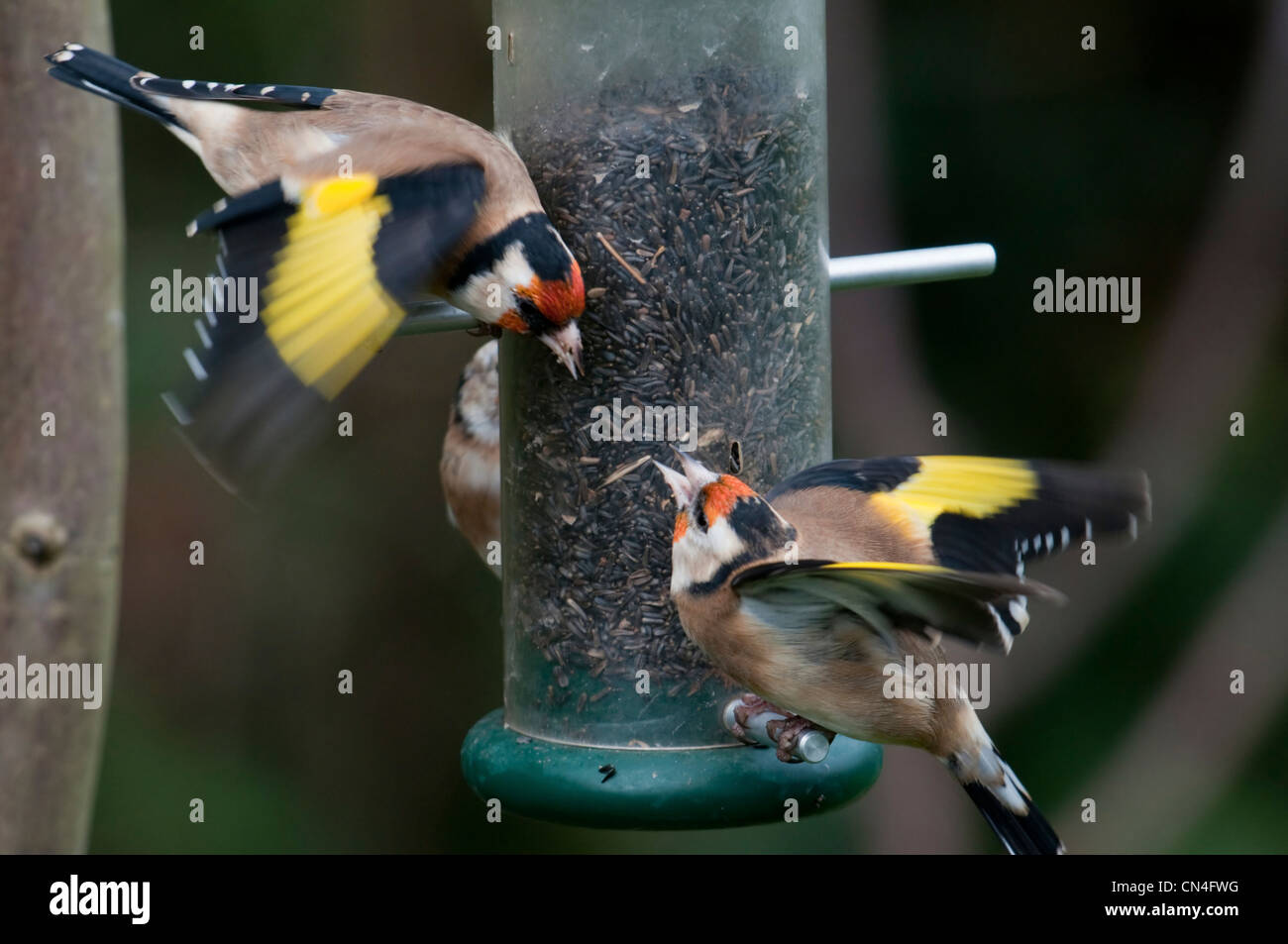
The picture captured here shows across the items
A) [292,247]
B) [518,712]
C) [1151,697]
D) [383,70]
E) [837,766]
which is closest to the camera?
[292,247]

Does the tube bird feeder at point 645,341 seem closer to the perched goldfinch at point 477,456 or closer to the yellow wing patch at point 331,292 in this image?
the yellow wing patch at point 331,292

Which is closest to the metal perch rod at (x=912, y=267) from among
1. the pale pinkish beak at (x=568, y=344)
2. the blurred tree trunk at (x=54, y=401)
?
the pale pinkish beak at (x=568, y=344)

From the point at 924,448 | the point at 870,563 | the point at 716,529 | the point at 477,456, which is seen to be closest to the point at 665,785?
the point at 716,529

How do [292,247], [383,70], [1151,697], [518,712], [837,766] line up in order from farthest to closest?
[383,70]
[1151,697]
[518,712]
[837,766]
[292,247]

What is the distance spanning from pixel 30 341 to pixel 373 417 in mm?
2938

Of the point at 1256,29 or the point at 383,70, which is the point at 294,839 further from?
the point at 1256,29

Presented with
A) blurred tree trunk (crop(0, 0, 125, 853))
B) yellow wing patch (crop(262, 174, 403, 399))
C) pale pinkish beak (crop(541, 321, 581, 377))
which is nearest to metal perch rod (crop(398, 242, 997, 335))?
pale pinkish beak (crop(541, 321, 581, 377))

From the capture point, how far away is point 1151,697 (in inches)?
231

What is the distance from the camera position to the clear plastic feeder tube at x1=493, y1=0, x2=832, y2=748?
138 inches

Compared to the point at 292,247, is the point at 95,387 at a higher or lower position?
lower

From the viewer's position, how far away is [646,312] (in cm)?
350

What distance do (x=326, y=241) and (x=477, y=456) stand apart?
151 cm

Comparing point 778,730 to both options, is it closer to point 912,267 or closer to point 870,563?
point 870,563

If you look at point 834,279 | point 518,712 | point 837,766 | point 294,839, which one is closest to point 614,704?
point 518,712
